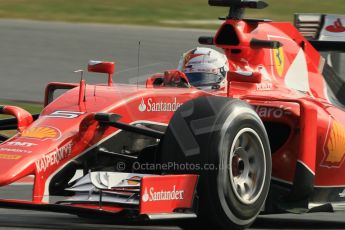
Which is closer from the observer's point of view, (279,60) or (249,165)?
(249,165)

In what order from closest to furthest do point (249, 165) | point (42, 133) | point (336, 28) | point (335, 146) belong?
point (42, 133)
point (249, 165)
point (335, 146)
point (336, 28)

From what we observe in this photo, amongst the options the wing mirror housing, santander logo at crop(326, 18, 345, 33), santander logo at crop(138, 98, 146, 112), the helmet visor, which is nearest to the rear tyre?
the wing mirror housing

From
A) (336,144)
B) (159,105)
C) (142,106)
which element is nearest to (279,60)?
(336,144)

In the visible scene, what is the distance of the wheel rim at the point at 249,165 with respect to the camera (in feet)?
21.3

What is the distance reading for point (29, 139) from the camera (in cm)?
639

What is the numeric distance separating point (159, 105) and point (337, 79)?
8.16ft

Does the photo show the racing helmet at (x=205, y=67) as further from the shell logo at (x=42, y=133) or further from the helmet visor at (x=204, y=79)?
the shell logo at (x=42, y=133)

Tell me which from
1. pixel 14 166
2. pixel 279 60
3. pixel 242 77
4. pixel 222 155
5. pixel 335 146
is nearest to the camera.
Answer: pixel 14 166

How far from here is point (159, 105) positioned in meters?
6.90

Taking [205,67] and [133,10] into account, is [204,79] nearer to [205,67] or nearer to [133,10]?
[205,67]

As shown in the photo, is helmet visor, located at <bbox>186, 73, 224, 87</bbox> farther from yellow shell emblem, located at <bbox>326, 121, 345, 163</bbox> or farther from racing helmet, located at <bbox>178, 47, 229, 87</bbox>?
yellow shell emblem, located at <bbox>326, 121, 345, 163</bbox>

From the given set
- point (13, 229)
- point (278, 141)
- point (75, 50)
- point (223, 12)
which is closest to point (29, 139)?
point (13, 229)

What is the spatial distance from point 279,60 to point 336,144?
111cm

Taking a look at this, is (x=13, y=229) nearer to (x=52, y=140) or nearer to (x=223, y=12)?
(x=52, y=140)
